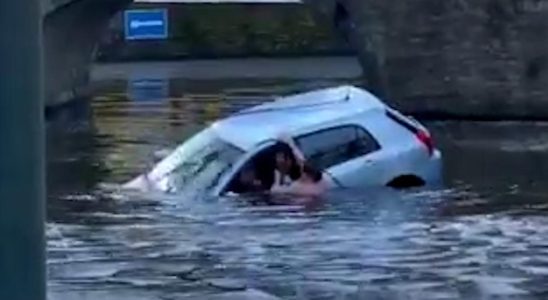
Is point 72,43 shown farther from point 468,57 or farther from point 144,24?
point 144,24

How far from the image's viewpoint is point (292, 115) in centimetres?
2172

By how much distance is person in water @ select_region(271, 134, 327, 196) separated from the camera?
66.8 ft

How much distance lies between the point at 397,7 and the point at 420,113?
2.13m

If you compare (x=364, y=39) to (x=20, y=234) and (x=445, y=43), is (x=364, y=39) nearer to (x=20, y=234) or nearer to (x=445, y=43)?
(x=445, y=43)

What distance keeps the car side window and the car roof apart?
0.20m

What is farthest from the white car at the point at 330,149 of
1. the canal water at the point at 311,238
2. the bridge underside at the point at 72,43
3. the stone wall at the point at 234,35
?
the stone wall at the point at 234,35

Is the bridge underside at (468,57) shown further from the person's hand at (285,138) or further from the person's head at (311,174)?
the person's hand at (285,138)

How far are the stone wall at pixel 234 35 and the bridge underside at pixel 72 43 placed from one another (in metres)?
21.7

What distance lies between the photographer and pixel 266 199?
66.3 feet

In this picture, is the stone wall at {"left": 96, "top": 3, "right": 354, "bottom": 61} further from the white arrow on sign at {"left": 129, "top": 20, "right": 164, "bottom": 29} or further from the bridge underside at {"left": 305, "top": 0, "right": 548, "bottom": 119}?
the bridge underside at {"left": 305, "top": 0, "right": 548, "bottom": 119}

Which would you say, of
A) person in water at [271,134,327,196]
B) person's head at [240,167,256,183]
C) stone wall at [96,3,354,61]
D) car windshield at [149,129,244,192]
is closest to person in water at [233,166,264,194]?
person's head at [240,167,256,183]

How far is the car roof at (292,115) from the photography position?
20.9m

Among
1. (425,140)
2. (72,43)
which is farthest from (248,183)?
(72,43)

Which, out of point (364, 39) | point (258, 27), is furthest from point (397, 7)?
point (258, 27)
